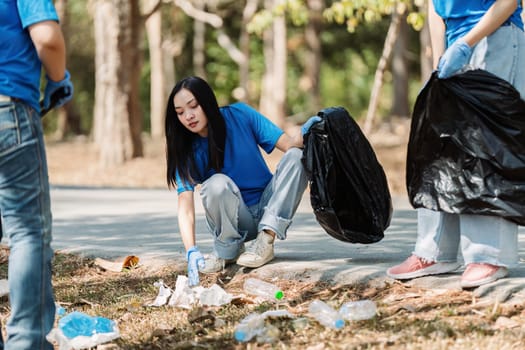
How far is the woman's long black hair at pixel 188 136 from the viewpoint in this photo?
4.77m

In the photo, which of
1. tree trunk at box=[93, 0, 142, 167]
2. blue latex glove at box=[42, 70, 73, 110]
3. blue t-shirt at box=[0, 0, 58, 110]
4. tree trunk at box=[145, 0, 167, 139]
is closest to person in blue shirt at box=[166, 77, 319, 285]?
blue latex glove at box=[42, 70, 73, 110]

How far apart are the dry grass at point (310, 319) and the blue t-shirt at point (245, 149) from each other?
482mm

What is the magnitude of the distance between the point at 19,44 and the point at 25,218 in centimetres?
62

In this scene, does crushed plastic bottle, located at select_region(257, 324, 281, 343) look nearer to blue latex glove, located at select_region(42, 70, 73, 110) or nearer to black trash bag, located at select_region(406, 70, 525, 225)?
black trash bag, located at select_region(406, 70, 525, 225)

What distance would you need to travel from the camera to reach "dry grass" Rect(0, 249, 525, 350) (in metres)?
3.57

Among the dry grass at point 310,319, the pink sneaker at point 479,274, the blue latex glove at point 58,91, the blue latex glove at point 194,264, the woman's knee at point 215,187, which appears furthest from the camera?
the woman's knee at point 215,187

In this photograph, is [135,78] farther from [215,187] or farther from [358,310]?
[358,310]

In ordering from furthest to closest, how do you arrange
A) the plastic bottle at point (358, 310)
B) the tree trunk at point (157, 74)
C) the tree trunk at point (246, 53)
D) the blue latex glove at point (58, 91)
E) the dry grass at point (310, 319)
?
the tree trunk at point (157, 74)
the tree trunk at point (246, 53)
the plastic bottle at point (358, 310)
the dry grass at point (310, 319)
the blue latex glove at point (58, 91)

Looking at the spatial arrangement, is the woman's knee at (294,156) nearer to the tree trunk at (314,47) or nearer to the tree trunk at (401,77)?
the tree trunk at (314,47)

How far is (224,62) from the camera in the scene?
3662 cm

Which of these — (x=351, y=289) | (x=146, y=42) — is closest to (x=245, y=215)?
(x=351, y=289)

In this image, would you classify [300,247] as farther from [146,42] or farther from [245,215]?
[146,42]

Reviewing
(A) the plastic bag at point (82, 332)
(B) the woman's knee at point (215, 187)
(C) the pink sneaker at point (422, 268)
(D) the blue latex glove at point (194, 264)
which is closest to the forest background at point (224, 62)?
(B) the woman's knee at point (215, 187)

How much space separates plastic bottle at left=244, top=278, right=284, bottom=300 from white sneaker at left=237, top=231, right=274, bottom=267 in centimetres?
13
